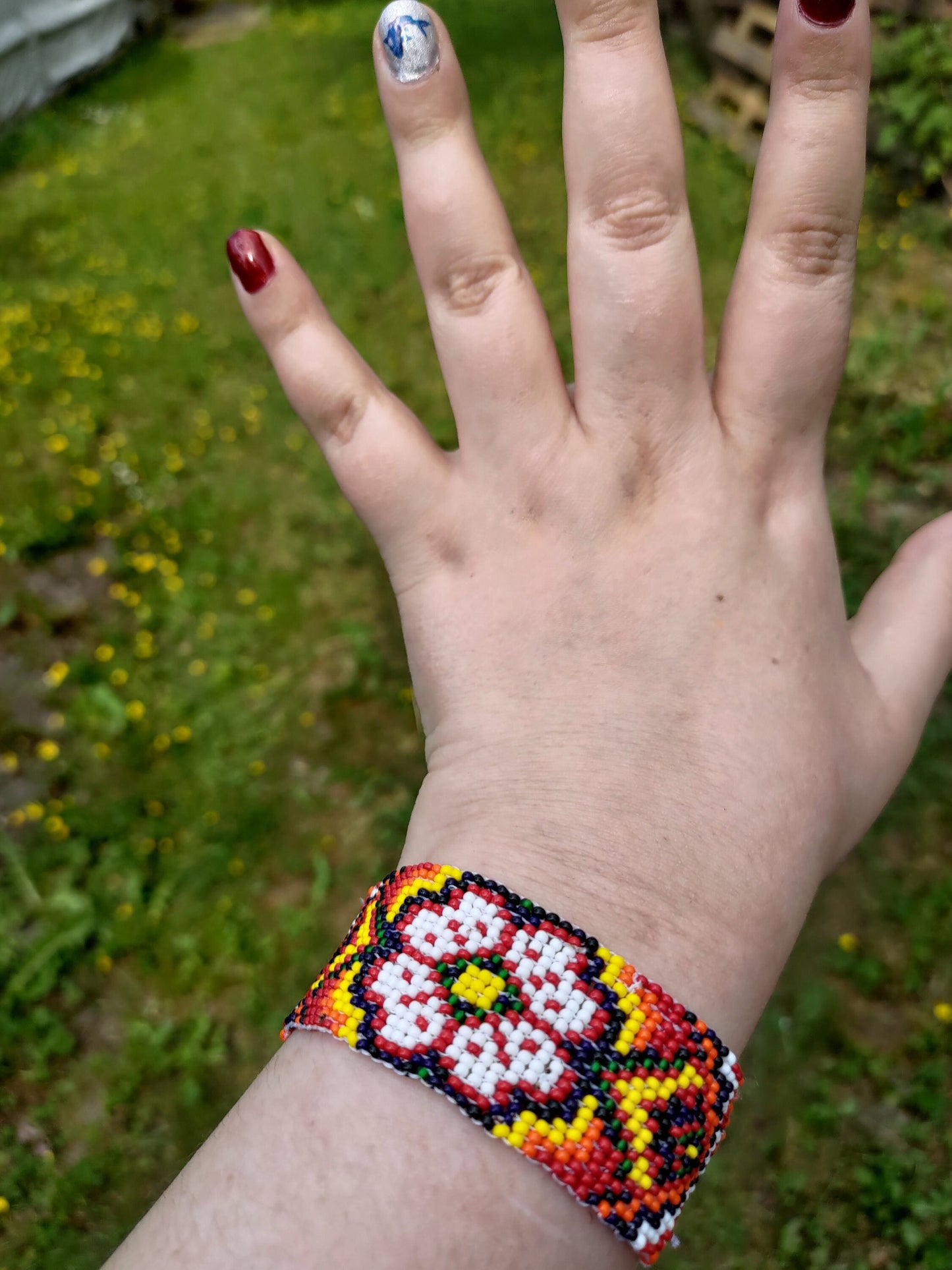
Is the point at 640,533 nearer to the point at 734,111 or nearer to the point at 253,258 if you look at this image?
the point at 253,258

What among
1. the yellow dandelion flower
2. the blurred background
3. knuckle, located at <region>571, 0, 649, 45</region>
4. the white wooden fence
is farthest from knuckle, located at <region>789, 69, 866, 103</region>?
the white wooden fence

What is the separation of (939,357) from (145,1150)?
4.71 m

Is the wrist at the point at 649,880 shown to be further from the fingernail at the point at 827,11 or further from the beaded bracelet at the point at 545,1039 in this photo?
the fingernail at the point at 827,11

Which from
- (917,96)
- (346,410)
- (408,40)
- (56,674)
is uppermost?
(408,40)

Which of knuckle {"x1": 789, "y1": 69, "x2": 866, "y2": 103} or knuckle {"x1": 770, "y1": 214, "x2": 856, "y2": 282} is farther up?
knuckle {"x1": 789, "y1": 69, "x2": 866, "y2": 103}

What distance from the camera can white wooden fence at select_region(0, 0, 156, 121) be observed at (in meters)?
8.03

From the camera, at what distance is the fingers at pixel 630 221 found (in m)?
1.57

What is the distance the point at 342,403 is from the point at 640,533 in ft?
2.37

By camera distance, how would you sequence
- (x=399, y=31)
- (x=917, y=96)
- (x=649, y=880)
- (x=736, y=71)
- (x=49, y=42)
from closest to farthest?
(x=649, y=880), (x=399, y=31), (x=917, y=96), (x=736, y=71), (x=49, y=42)

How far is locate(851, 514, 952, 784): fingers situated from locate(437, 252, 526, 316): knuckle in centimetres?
105

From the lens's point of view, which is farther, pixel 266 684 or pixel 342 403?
pixel 266 684

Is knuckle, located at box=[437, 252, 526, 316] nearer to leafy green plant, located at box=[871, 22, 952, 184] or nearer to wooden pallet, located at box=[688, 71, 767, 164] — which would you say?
leafy green plant, located at box=[871, 22, 952, 184]

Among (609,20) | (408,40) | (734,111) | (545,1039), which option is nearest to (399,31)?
(408,40)

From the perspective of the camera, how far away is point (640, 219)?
5.36 ft
